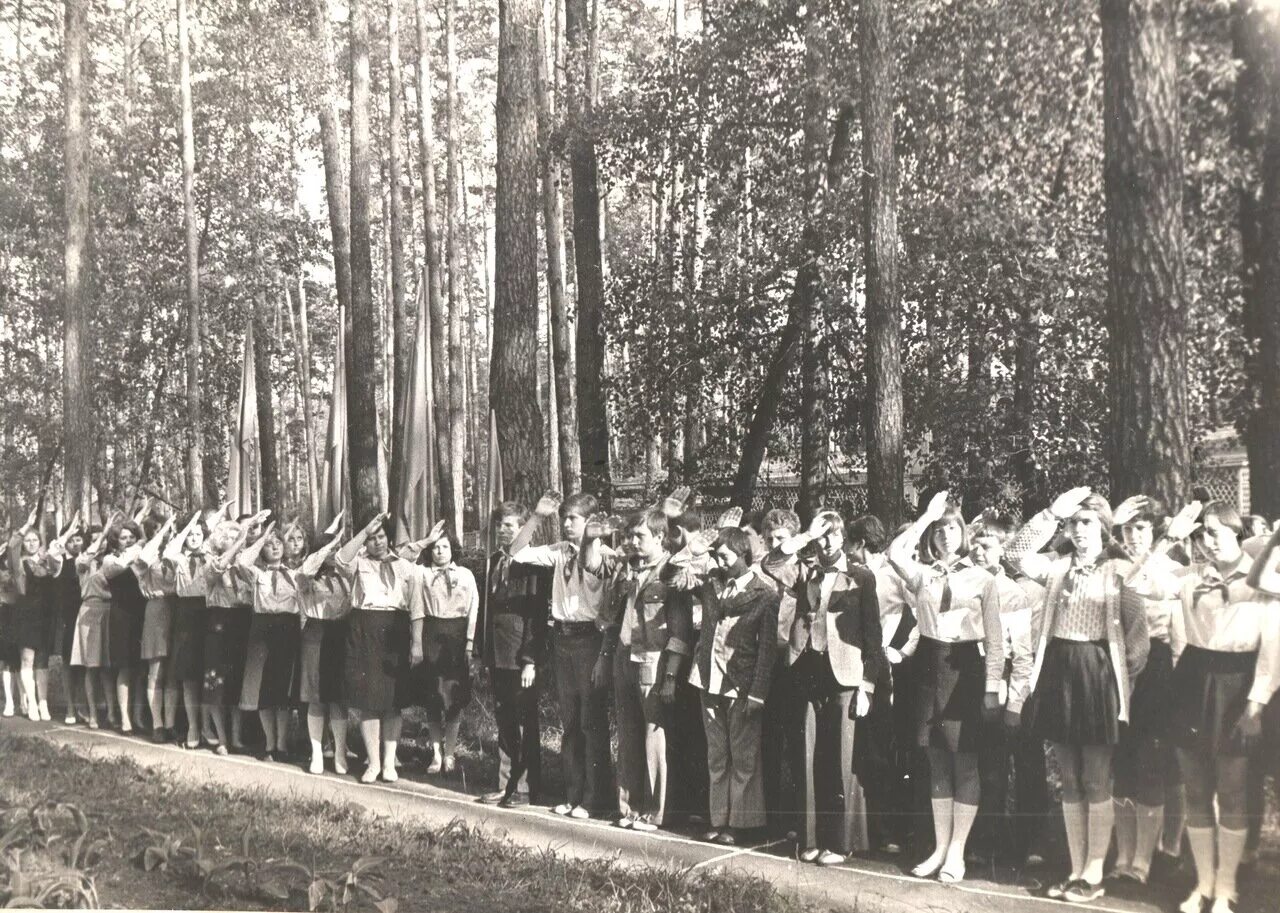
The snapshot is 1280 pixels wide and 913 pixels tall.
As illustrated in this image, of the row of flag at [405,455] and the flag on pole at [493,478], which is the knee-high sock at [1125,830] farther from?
the flag on pole at [493,478]

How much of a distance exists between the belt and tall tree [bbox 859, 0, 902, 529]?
2.27 metres

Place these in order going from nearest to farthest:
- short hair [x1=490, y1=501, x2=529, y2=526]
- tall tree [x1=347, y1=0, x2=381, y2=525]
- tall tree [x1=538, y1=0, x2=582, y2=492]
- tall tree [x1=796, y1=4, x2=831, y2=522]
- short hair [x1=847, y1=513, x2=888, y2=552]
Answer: short hair [x1=847, y1=513, x2=888, y2=552] → short hair [x1=490, y1=501, x2=529, y2=526] → tall tree [x1=796, y1=4, x2=831, y2=522] → tall tree [x1=538, y1=0, x2=582, y2=492] → tall tree [x1=347, y1=0, x2=381, y2=525]

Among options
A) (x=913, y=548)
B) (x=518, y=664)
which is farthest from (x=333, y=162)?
(x=913, y=548)

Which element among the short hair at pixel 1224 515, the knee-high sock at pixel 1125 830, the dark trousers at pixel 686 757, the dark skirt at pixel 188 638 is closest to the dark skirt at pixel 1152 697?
the knee-high sock at pixel 1125 830

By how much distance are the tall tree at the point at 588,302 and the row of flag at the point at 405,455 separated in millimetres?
2027

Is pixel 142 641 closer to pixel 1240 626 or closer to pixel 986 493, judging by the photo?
pixel 986 493

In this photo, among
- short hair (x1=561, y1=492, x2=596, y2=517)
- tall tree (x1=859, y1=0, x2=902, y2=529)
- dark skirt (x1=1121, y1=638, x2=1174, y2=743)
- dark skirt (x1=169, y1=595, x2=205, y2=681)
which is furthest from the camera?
dark skirt (x1=169, y1=595, x2=205, y2=681)

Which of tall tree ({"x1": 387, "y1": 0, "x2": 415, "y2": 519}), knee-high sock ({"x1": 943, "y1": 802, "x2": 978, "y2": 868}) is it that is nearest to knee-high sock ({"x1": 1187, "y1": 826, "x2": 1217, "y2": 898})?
knee-high sock ({"x1": 943, "y1": 802, "x2": 978, "y2": 868})

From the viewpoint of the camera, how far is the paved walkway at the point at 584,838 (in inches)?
172

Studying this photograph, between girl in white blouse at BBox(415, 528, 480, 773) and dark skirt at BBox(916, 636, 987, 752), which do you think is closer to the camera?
dark skirt at BBox(916, 636, 987, 752)

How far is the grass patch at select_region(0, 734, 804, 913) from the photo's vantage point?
15.2ft

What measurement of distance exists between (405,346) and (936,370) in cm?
1080

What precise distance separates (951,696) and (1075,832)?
2.15 feet

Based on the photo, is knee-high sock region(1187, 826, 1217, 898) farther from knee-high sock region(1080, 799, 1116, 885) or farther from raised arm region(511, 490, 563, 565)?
raised arm region(511, 490, 563, 565)
